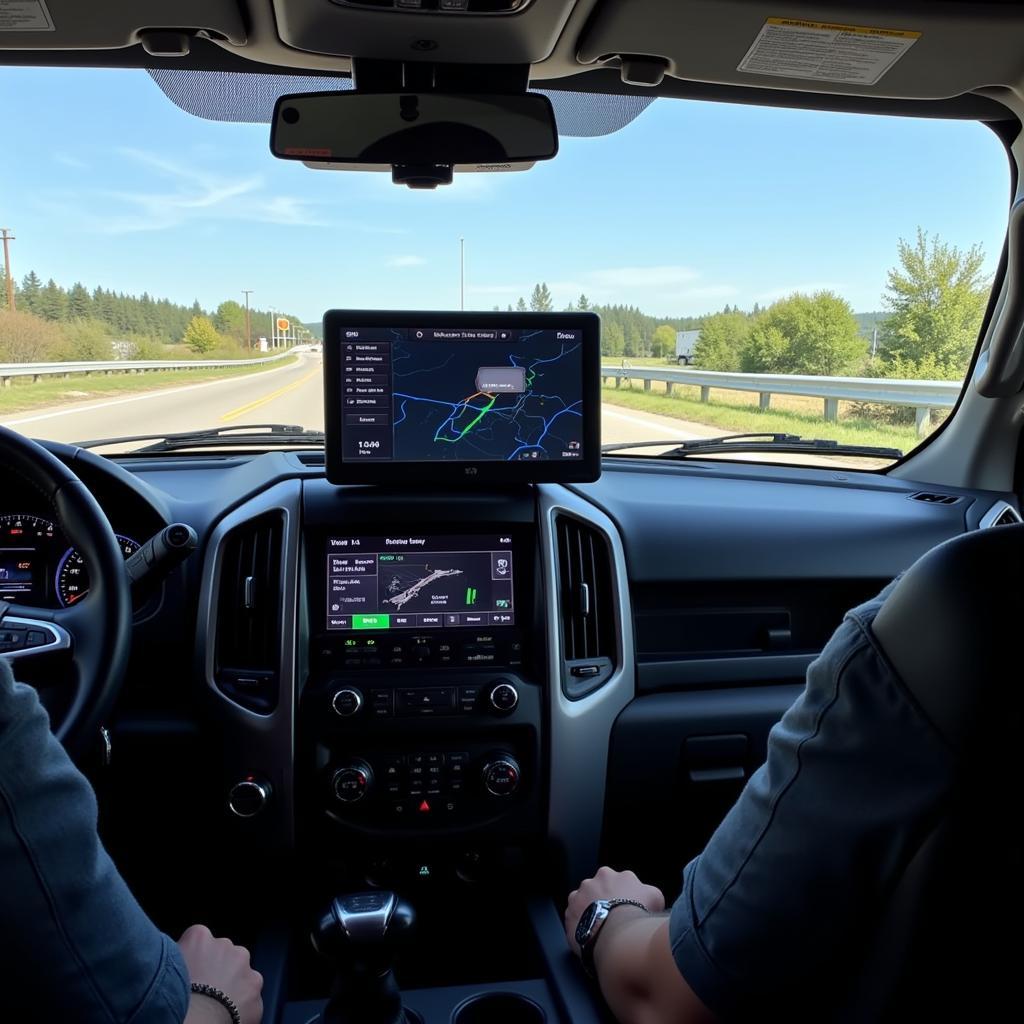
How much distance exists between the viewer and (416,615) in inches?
115

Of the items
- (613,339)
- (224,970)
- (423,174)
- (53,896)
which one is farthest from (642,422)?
(53,896)

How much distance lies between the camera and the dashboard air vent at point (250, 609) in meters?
2.86

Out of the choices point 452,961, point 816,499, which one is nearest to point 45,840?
point 452,961

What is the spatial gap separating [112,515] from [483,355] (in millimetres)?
1254

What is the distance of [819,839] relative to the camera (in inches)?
48.7

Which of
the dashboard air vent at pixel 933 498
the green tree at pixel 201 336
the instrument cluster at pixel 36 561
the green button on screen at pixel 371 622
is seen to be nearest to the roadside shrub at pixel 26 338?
the green tree at pixel 201 336

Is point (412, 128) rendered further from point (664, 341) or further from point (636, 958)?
point (636, 958)

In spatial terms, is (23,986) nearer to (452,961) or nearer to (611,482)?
(452,961)

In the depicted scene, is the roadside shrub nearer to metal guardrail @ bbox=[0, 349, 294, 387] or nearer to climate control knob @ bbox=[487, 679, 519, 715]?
metal guardrail @ bbox=[0, 349, 294, 387]

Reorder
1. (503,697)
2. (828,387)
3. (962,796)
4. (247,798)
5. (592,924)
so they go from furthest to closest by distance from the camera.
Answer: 1. (828,387)
2. (503,697)
3. (247,798)
4. (592,924)
5. (962,796)

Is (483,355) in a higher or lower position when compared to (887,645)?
higher

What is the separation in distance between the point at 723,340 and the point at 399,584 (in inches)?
67.0

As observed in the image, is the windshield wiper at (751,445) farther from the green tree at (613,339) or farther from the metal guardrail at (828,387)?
the green tree at (613,339)

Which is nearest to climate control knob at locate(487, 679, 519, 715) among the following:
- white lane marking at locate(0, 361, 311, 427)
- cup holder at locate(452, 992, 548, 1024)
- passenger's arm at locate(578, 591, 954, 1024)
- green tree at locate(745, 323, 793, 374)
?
cup holder at locate(452, 992, 548, 1024)
